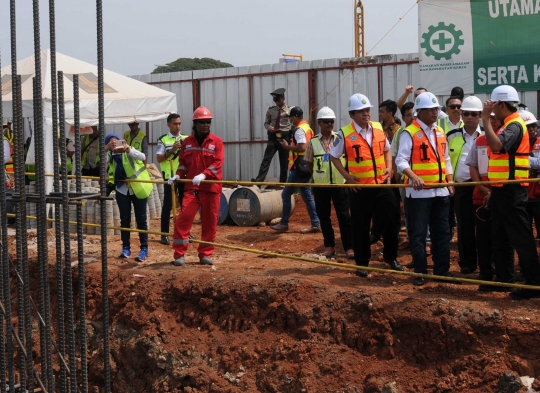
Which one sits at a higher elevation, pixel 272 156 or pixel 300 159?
pixel 272 156

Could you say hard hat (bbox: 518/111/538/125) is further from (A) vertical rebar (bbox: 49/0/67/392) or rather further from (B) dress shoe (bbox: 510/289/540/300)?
(A) vertical rebar (bbox: 49/0/67/392)

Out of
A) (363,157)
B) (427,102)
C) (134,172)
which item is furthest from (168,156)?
(427,102)

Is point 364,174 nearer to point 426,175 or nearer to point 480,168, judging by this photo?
point 426,175

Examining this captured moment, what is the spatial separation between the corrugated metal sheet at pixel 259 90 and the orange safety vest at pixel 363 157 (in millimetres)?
7398

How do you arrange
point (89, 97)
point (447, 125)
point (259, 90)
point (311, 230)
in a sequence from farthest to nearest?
point (259, 90)
point (89, 97)
point (311, 230)
point (447, 125)

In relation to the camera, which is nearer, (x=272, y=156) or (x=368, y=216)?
(x=368, y=216)

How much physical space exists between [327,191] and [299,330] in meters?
2.85

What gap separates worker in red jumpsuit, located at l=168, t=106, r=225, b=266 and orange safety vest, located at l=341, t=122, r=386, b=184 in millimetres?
1746

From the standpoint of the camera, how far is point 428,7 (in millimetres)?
14398

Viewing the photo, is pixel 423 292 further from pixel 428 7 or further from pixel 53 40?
pixel 428 7

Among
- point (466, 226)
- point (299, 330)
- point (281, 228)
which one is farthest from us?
point (281, 228)

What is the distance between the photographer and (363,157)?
9070 millimetres

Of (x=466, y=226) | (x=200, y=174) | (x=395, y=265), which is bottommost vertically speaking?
(x=395, y=265)

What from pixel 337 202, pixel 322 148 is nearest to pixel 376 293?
pixel 337 202
